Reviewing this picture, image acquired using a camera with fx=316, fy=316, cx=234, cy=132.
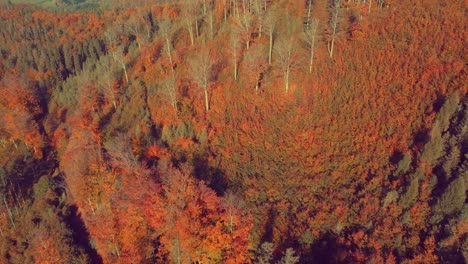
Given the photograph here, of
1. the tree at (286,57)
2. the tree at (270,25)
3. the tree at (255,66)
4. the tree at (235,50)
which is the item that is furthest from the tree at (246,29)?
the tree at (286,57)

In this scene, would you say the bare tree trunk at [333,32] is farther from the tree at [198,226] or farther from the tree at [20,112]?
the tree at [20,112]

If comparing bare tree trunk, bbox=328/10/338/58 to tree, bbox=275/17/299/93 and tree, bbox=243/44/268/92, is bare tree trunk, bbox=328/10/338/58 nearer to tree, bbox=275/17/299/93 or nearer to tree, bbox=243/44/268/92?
tree, bbox=275/17/299/93

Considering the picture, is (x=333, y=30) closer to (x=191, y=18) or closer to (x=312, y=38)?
(x=312, y=38)

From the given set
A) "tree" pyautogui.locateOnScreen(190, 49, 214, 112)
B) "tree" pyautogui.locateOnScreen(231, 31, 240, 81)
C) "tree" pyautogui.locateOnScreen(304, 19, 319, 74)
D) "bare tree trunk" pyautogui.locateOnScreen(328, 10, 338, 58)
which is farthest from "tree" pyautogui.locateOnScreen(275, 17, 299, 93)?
"tree" pyautogui.locateOnScreen(190, 49, 214, 112)

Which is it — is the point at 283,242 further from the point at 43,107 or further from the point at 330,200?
the point at 43,107

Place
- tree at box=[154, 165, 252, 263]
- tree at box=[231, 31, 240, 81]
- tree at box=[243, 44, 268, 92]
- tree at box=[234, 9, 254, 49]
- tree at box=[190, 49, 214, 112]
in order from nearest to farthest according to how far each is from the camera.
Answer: tree at box=[154, 165, 252, 263] < tree at box=[243, 44, 268, 92] < tree at box=[190, 49, 214, 112] < tree at box=[231, 31, 240, 81] < tree at box=[234, 9, 254, 49]

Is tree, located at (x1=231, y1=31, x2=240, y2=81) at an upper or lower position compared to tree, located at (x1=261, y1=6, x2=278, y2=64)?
lower

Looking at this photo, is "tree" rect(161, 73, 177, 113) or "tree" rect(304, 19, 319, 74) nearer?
"tree" rect(304, 19, 319, 74)

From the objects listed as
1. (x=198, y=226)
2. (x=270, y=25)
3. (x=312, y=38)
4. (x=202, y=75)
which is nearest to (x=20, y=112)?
(x=202, y=75)

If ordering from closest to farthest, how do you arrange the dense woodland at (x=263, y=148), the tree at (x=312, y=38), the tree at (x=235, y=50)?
the dense woodland at (x=263, y=148) → the tree at (x=312, y=38) → the tree at (x=235, y=50)
